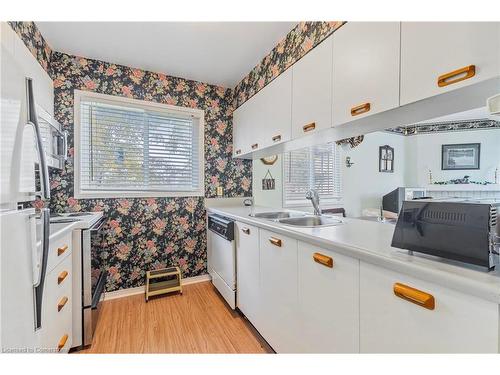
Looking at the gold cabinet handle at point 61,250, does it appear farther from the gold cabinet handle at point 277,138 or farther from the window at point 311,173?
the window at point 311,173

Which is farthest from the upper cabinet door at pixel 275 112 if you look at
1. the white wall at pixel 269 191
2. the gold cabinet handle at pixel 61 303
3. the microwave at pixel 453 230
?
the gold cabinet handle at pixel 61 303

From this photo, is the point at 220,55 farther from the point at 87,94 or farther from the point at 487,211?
the point at 487,211

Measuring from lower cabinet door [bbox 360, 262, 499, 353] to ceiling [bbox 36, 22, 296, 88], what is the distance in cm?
192

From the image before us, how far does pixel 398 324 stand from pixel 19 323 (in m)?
1.20

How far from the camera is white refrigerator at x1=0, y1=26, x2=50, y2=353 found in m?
0.63

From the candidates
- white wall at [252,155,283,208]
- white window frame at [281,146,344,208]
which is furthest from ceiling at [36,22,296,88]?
white window frame at [281,146,344,208]

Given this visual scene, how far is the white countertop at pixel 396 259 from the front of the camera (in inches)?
23.3

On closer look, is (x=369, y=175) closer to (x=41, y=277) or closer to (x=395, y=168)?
(x=395, y=168)

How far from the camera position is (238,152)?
9.02 feet

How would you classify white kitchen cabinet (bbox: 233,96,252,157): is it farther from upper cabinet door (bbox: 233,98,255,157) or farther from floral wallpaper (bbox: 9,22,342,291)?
floral wallpaper (bbox: 9,22,342,291)

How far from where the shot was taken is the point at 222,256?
7.47ft

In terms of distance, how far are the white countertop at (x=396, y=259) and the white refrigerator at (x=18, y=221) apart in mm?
1103

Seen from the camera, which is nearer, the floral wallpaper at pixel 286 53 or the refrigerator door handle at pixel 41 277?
the refrigerator door handle at pixel 41 277

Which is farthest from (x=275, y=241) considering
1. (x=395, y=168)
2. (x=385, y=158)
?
(x=395, y=168)
